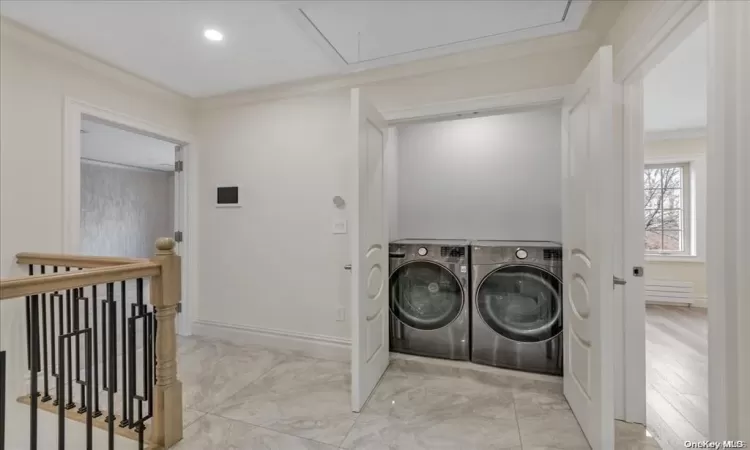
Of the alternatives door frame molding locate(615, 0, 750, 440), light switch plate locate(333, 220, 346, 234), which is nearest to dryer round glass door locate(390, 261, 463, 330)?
light switch plate locate(333, 220, 346, 234)

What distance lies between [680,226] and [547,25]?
4396mm

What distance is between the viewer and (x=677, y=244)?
14.6ft

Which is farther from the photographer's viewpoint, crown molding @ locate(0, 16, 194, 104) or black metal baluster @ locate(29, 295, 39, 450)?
crown molding @ locate(0, 16, 194, 104)

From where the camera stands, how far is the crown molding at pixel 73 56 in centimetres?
192

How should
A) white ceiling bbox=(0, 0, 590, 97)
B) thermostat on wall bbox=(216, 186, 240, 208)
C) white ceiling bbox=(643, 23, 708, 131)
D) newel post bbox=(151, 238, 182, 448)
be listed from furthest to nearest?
thermostat on wall bbox=(216, 186, 240, 208), white ceiling bbox=(643, 23, 708, 131), white ceiling bbox=(0, 0, 590, 97), newel post bbox=(151, 238, 182, 448)

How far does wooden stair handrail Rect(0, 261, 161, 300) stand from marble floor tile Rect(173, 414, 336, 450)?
0.90 m

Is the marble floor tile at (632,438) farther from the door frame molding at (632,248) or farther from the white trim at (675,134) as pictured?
the white trim at (675,134)

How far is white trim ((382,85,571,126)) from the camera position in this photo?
206 cm

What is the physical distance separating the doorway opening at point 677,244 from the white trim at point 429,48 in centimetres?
80

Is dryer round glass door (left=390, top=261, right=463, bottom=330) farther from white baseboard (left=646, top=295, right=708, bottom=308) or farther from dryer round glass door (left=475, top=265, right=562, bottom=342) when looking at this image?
white baseboard (left=646, top=295, right=708, bottom=308)

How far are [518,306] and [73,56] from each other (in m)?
3.69

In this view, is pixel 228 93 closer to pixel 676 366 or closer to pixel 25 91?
pixel 25 91

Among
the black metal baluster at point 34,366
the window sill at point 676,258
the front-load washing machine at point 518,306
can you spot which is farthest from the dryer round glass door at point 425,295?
the window sill at point 676,258

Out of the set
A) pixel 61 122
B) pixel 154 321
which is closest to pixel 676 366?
pixel 154 321
